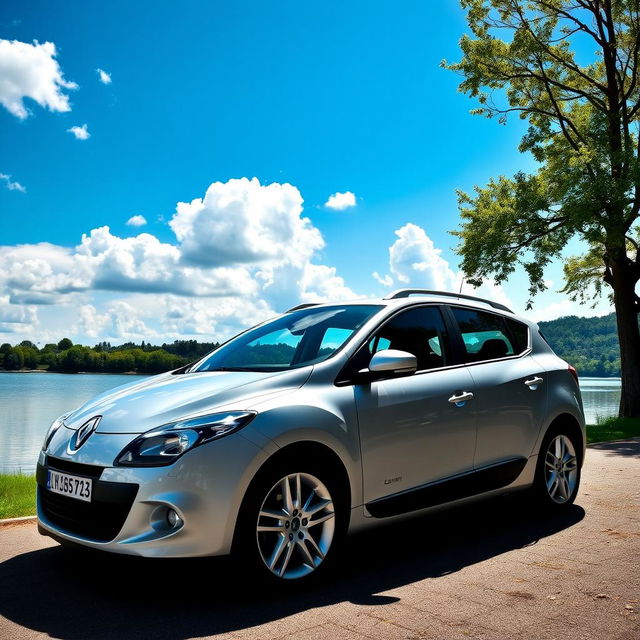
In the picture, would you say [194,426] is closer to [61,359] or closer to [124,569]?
[124,569]

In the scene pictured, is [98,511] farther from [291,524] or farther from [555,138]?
[555,138]

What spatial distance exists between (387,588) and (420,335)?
73.7 inches

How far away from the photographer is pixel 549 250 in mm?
20297

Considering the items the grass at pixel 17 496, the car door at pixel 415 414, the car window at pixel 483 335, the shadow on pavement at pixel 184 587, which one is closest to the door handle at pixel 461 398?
the car door at pixel 415 414

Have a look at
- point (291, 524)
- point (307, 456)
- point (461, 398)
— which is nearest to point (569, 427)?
point (461, 398)

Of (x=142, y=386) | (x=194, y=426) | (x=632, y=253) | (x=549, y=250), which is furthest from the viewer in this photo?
(x=632, y=253)

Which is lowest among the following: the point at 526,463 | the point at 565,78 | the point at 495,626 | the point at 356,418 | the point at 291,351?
the point at 495,626

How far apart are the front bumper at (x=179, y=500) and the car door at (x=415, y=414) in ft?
3.01

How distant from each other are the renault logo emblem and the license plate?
0.17 metres

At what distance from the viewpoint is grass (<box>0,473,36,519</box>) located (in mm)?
6845

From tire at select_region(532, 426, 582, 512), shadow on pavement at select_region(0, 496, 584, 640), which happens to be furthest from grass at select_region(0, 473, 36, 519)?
tire at select_region(532, 426, 582, 512)

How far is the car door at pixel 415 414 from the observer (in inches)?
182

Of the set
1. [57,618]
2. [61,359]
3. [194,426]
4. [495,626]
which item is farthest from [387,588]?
[61,359]

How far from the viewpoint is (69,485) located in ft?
13.8
